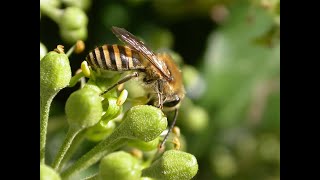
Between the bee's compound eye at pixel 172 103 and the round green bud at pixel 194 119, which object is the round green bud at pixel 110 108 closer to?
the bee's compound eye at pixel 172 103

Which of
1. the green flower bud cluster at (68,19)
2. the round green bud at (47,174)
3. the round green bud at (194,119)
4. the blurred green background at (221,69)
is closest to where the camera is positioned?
the round green bud at (47,174)

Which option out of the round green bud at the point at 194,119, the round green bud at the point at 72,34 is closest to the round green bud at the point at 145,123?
the round green bud at the point at 72,34

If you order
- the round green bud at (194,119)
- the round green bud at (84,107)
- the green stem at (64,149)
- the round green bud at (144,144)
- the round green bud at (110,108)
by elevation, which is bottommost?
the round green bud at (194,119)

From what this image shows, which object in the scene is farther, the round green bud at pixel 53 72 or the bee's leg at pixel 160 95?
the bee's leg at pixel 160 95

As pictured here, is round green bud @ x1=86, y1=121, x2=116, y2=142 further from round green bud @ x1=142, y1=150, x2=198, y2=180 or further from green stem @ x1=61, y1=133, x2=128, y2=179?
round green bud @ x1=142, y1=150, x2=198, y2=180

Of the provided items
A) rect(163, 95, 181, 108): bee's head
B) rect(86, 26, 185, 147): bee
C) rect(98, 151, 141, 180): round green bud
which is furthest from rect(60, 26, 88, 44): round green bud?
rect(98, 151, 141, 180): round green bud

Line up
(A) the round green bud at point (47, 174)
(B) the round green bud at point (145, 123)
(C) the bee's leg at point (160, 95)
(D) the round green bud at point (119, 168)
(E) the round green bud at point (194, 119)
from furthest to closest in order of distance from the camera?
1. (E) the round green bud at point (194, 119)
2. (C) the bee's leg at point (160, 95)
3. (B) the round green bud at point (145, 123)
4. (D) the round green bud at point (119, 168)
5. (A) the round green bud at point (47, 174)

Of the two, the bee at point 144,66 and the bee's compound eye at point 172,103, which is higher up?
the bee at point 144,66
